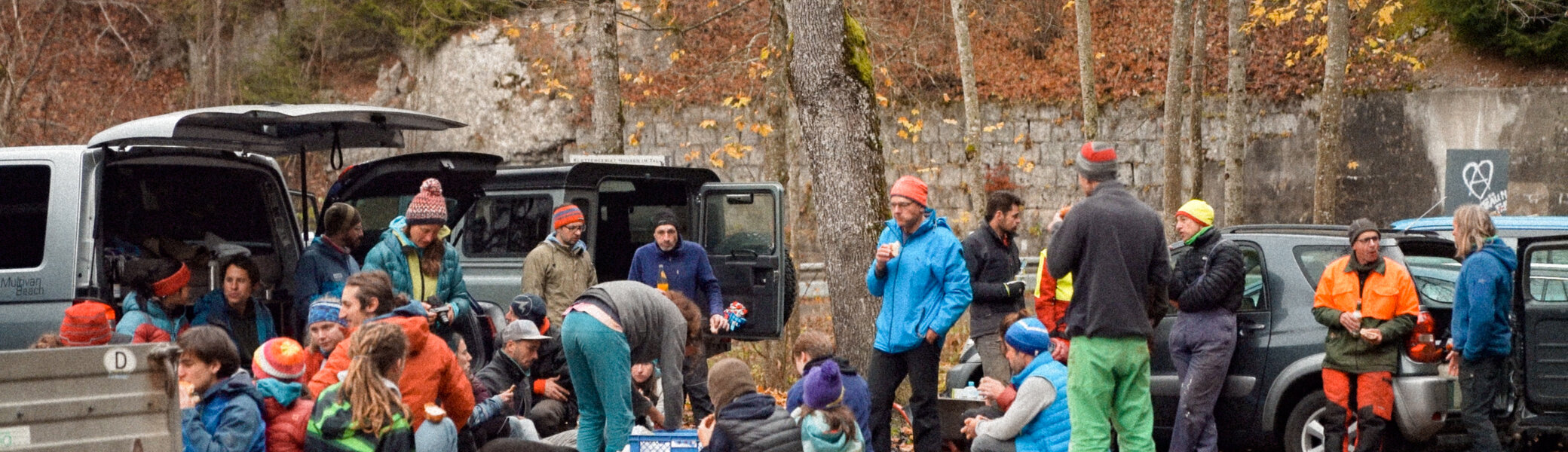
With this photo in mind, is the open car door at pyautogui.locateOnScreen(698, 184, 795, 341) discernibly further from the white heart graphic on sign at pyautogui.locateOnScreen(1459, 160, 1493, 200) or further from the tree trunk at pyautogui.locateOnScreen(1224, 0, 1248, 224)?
the white heart graphic on sign at pyautogui.locateOnScreen(1459, 160, 1493, 200)

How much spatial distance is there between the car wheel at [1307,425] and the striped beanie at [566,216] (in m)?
4.58

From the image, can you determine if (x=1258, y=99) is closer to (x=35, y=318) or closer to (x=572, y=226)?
(x=572, y=226)

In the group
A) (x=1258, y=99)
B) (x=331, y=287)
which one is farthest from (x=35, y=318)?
(x=1258, y=99)

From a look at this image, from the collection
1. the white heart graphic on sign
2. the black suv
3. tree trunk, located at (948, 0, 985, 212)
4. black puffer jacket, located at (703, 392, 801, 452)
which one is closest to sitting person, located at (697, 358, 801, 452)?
black puffer jacket, located at (703, 392, 801, 452)

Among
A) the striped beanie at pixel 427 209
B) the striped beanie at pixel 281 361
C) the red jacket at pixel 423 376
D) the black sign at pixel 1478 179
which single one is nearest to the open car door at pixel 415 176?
the striped beanie at pixel 427 209

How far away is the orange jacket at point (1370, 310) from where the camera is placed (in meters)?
7.06

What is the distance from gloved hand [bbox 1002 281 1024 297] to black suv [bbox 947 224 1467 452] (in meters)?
0.93

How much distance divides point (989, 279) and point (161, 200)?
490 cm

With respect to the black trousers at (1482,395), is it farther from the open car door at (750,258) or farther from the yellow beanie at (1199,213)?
the open car door at (750,258)

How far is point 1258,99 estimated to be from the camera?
1998 cm

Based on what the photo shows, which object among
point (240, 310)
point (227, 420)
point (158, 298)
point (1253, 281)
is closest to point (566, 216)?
point (240, 310)

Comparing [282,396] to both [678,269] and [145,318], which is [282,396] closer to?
[145,318]

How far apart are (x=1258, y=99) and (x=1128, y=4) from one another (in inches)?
148

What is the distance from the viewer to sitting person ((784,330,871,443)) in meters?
5.77
